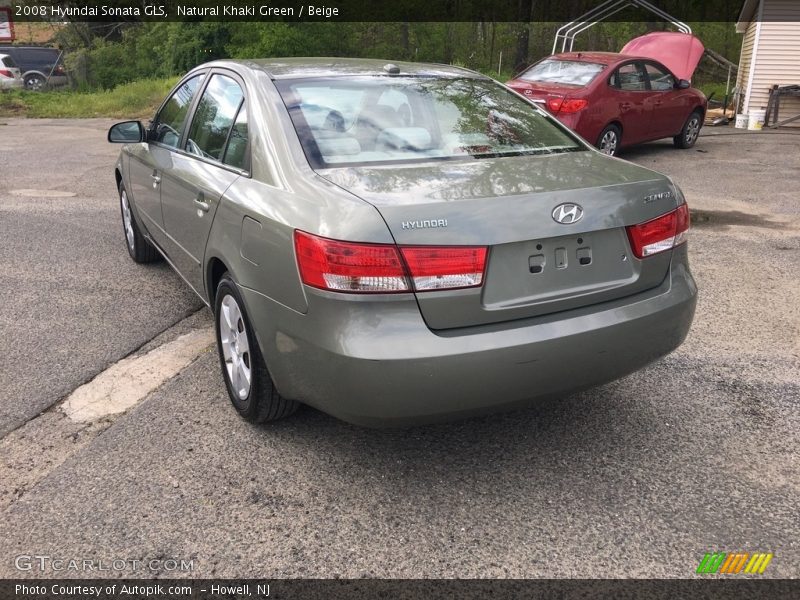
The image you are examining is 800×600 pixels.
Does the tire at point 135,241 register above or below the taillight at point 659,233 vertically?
below

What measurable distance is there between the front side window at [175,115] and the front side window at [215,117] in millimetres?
230

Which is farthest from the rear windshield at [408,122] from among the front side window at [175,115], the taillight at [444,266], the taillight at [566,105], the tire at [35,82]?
the tire at [35,82]

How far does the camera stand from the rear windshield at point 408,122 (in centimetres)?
314

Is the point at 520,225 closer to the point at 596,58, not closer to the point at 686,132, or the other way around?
the point at 596,58

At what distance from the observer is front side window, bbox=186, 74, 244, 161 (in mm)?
3605

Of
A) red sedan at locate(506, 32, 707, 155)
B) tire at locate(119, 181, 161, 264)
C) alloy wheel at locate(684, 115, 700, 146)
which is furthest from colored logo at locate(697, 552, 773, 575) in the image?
alloy wheel at locate(684, 115, 700, 146)

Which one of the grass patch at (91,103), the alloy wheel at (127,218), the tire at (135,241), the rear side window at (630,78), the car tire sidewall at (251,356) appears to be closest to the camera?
the car tire sidewall at (251,356)

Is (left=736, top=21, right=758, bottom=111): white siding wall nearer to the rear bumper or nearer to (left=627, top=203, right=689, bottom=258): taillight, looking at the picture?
(left=627, top=203, right=689, bottom=258): taillight

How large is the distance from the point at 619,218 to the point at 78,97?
2497 cm

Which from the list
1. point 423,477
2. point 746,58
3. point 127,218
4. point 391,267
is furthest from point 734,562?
point 746,58

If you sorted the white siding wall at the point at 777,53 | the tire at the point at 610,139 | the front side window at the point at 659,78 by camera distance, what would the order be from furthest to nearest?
1. the white siding wall at the point at 777,53
2. the front side window at the point at 659,78
3. the tire at the point at 610,139

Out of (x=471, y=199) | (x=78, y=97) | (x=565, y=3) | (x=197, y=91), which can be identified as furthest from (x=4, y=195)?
(x=565, y=3)

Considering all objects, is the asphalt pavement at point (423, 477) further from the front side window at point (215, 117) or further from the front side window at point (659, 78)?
the front side window at point (659, 78)

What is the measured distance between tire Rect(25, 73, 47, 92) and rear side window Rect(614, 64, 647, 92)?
77.3 ft
